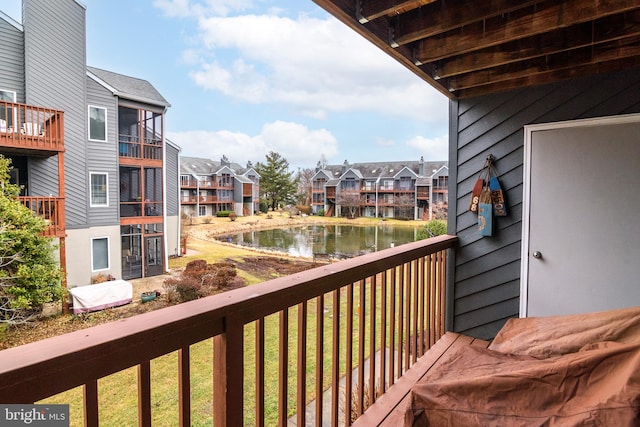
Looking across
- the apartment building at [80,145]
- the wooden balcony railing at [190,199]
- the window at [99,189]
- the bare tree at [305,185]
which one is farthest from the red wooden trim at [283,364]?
the bare tree at [305,185]

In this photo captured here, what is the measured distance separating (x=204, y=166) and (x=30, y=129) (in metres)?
16.5

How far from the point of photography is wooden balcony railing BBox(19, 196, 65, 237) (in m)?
5.81

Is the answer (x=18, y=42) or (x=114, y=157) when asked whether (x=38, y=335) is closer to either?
(x=114, y=157)

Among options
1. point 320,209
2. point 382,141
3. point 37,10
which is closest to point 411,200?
point 382,141

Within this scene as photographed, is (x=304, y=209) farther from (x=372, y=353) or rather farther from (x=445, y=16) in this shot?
(x=445, y=16)

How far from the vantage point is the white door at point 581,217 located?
2.03 metres

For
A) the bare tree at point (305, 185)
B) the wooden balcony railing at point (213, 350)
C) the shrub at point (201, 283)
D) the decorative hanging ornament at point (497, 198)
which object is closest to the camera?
the wooden balcony railing at point (213, 350)

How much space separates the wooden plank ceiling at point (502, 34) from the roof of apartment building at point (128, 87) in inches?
343

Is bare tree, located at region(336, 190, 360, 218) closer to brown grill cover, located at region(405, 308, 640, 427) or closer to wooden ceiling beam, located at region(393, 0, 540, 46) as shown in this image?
wooden ceiling beam, located at region(393, 0, 540, 46)

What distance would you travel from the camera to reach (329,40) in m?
10.4

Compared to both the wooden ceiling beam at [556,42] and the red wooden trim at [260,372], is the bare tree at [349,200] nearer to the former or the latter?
the wooden ceiling beam at [556,42]

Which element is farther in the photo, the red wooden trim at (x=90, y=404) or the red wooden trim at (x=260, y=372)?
the red wooden trim at (x=260, y=372)

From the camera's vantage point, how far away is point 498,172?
245 cm

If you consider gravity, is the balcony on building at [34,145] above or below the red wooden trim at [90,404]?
above
